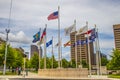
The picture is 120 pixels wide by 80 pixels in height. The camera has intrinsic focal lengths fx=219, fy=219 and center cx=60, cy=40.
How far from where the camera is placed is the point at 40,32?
178ft

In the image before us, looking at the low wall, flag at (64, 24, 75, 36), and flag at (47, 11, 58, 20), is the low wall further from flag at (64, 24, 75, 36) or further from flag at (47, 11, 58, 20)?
flag at (47, 11, 58, 20)

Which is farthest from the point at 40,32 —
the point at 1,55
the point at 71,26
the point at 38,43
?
the point at 1,55

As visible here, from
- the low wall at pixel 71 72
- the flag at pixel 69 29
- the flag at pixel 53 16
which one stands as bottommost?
the low wall at pixel 71 72

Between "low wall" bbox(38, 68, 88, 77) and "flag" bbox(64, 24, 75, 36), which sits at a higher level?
"flag" bbox(64, 24, 75, 36)

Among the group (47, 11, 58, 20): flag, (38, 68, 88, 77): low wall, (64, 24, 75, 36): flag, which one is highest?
(47, 11, 58, 20): flag

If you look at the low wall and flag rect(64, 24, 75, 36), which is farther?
flag rect(64, 24, 75, 36)

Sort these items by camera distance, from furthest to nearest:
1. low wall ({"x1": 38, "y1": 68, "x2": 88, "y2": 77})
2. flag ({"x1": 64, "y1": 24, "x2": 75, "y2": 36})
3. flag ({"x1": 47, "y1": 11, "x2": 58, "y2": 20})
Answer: flag ({"x1": 64, "y1": 24, "x2": 75, "y2": 36}) < flag ({"x1": 47, "y1": 11, "x2": 58, "y2": 20}) < low wall ({"x1": 38, "y1": 68, "x2": 88, "y2": 77})

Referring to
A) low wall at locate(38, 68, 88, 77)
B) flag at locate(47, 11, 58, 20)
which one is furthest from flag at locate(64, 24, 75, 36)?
low wall at locate(38, 68, 88, 77)

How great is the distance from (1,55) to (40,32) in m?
18.7

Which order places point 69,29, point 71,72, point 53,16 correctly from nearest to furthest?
point 71,72 < point 53,16 < point 69,29

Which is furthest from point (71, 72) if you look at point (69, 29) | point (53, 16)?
point (53, 16)

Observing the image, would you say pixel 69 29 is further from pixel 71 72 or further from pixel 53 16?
pixel 71 72

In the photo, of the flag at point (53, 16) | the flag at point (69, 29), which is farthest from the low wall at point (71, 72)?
the flag at point (53, 16)

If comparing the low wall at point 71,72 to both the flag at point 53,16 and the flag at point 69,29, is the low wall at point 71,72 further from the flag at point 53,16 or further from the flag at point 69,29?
the flag at point 53,16
